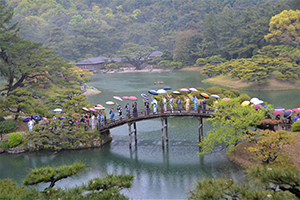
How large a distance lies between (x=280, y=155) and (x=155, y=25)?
115457 mm

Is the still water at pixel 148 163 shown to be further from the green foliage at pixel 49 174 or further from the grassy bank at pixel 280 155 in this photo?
the green foliage at pixel 49 174

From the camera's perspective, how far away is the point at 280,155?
61.5ft

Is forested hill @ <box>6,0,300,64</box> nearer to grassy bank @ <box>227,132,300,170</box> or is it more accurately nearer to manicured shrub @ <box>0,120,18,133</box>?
grassy bank @ <box>227,132,300,170</box>

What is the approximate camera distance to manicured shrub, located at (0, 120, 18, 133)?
29245mm

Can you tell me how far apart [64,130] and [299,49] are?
54948mm

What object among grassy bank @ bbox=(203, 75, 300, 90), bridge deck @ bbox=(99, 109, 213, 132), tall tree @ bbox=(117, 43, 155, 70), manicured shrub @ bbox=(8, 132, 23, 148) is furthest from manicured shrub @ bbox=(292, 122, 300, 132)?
tall tree @ bbox=(117, 43, 155, 70)

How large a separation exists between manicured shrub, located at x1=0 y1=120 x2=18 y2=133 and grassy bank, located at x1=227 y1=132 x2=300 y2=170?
22877 millimetres

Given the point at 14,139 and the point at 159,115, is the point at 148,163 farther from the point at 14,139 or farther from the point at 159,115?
the point at 14,139

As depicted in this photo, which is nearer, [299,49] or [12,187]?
[12,187]

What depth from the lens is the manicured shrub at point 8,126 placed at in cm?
2925

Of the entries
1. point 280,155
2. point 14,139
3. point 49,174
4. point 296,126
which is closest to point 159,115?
point 280,155

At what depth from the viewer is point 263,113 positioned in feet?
76.2

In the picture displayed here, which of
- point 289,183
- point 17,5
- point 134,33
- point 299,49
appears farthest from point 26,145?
point 17,5

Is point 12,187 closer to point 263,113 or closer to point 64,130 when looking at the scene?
point 64,130
